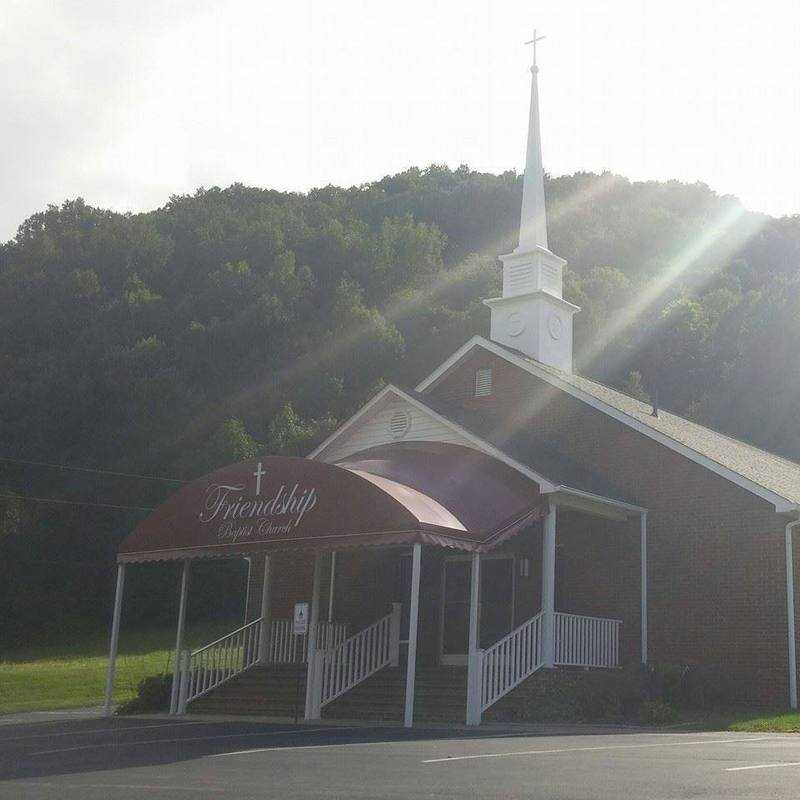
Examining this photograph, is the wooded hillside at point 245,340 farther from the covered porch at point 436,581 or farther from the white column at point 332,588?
the covered porch at point 436,581

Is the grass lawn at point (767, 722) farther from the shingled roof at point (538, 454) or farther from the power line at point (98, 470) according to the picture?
the power line at point (98, 470)

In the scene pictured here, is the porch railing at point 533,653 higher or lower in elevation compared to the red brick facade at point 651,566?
lower

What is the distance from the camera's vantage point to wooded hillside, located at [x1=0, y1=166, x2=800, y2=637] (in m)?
48.0

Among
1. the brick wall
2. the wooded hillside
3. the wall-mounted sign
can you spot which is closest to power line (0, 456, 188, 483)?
the wooded hillside

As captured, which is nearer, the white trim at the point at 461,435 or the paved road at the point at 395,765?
the paved road at the point at 395,765

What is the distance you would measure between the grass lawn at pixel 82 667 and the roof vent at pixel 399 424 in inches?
255

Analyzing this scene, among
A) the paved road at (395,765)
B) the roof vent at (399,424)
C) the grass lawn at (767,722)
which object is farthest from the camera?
the roof vent at (399,424)

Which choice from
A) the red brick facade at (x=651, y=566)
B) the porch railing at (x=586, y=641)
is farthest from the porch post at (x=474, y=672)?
the red brick facade at (x=651, y=566)

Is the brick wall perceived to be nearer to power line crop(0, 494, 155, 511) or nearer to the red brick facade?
the red brick facade

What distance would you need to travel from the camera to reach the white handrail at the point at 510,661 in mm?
17359

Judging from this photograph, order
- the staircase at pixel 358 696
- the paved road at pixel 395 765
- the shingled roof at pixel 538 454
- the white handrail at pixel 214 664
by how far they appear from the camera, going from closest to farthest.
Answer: the paved road at pixel 395 765 → the staircase at pixel 358 696 → the shingled roof at pixel 538 454 → the white handrail at pixel 214 664

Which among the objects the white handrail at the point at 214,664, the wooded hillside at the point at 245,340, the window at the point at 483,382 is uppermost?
the wooded hillside at the point at 245,340

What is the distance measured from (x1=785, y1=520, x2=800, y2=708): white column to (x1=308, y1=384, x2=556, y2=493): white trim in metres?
4.14

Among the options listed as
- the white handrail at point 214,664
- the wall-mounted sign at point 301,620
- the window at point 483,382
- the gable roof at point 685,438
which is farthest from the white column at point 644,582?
the white handrail at point 214,664
